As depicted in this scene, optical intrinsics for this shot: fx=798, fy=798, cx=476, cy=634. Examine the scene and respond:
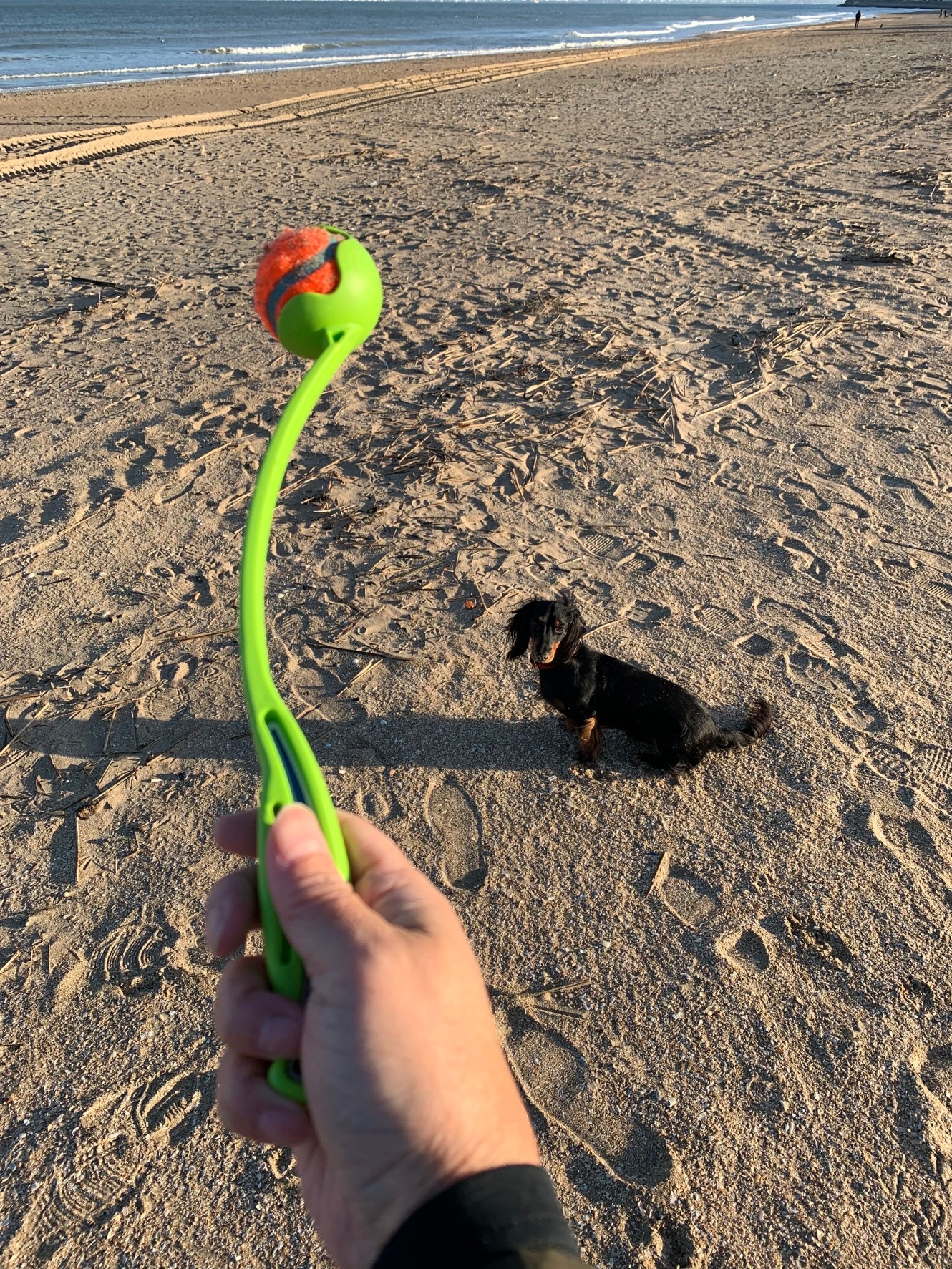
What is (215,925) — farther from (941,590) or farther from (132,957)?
(941,590)

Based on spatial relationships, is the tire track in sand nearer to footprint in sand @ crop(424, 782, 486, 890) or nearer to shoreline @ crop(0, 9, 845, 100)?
shoreline @ crop(0, 9, 845, 100)

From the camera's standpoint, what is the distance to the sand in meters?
2.20

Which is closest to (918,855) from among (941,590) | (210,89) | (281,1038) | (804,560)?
(941,590)

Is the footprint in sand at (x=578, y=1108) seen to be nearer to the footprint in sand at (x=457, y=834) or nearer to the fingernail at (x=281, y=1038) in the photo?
the footprint in sand at (x=457, y=834)

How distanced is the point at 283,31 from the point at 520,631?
56.0 meters

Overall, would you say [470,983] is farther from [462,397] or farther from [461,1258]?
[462,397]

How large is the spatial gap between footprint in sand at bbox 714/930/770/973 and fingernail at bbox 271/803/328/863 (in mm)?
1880

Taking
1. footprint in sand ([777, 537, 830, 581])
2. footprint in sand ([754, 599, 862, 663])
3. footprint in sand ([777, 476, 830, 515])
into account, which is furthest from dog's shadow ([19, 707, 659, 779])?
footprint in sand ([777, 476, 830, 515])

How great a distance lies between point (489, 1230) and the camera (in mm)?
1061

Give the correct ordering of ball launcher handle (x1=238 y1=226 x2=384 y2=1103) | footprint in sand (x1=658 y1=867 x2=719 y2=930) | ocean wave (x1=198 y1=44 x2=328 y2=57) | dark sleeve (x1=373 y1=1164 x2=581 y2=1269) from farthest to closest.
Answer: ocean wave (x1=198 y1=44 x2=328 y2=57) → footprint in sand (x1=658 y1=867 x2=719 y2=930) → ball launcher handle (x1=238 y1=226 x2=384 y2=1103) → dark sleeve (x1=373 y1=1164 x2=581 y2=1269)

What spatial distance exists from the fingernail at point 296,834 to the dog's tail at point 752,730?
7.83ft

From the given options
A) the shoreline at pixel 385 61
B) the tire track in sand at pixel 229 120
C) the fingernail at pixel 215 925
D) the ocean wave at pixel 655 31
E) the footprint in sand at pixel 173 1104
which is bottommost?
the footprint in sand at pixel 173 1104

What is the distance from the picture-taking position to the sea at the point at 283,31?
3084 centimetres

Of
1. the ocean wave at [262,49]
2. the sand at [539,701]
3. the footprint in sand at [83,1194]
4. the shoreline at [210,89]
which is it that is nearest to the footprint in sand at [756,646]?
the sand at [539,701]
